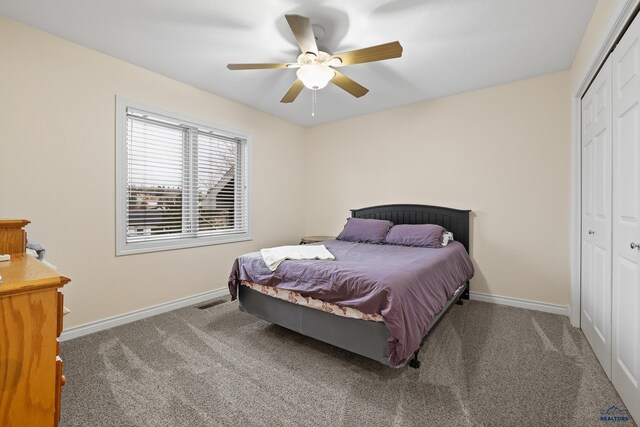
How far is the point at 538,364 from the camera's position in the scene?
196cm

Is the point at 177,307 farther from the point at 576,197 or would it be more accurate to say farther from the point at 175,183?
the point at 576,197

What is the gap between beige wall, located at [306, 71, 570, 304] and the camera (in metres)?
2.90

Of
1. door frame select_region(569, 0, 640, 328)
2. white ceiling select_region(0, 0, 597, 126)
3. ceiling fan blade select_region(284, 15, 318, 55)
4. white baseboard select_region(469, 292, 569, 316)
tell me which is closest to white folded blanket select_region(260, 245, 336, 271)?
ceiling fan blade select_region(284, 15, 318, 55)

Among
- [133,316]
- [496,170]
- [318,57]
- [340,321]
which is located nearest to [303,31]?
[318,57]

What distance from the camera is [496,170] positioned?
321 centimetres

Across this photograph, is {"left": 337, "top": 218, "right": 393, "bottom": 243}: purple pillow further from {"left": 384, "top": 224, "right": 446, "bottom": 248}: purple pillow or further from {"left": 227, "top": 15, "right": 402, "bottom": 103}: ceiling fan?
{"left": 227, "top": 15, "right": 402, "bottom": 103}: ceiling fan

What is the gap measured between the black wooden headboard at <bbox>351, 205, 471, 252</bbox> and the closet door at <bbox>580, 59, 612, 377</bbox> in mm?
1077

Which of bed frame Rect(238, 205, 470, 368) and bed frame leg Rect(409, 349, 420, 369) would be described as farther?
bed frame leg Rect(409, 349, 420, 369)

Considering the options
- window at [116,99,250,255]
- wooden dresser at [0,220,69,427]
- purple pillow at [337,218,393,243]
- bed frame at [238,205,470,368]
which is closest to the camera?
wooden dresser at [0,220,69,427]

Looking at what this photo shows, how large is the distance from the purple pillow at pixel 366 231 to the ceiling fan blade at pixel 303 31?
210cm

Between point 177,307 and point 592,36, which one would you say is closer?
point 592,36

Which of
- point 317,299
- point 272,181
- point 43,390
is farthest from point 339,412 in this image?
point 272,181

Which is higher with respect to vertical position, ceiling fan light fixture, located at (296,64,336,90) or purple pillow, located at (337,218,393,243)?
ceiling fan light fixture, located at (296,64,336,90)

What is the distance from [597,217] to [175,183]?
378 centimetres
